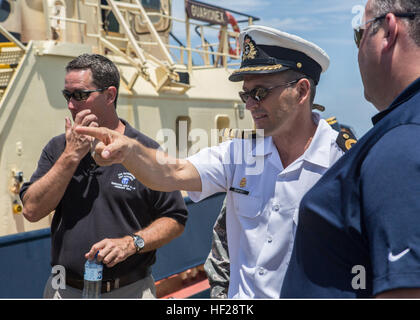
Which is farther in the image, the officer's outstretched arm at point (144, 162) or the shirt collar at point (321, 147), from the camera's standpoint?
the shirt collar at point (321, 147)

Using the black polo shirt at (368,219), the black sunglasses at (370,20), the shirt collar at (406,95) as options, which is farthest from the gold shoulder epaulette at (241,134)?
the shirt collar at (406,95)

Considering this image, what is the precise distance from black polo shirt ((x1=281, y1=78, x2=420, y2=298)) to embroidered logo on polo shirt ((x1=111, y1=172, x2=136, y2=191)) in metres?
1.50

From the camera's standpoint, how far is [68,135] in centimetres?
261

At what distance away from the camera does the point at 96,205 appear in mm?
2684

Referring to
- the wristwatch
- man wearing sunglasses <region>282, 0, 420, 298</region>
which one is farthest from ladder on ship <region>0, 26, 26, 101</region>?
man wearing sunglasses <region>282, 0, 420, 298</region>

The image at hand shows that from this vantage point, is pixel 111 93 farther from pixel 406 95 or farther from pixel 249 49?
pixel 406 95

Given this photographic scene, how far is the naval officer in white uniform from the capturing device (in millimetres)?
2002

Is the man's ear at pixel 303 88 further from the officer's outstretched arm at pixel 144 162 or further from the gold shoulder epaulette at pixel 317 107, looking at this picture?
the officer's outstretched arm at pixel 144 162

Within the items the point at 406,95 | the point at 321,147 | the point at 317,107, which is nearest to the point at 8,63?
the point at 317,107

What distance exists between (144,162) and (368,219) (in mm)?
1073

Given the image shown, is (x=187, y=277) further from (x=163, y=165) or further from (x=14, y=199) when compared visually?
(x=163, y=165)

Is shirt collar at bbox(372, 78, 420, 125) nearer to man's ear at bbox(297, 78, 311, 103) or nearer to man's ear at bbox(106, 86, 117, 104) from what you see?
man's ear at bbox(297, 78, 311, 103)

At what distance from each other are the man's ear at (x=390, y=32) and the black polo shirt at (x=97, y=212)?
5.88 feet

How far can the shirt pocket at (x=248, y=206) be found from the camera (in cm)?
210
